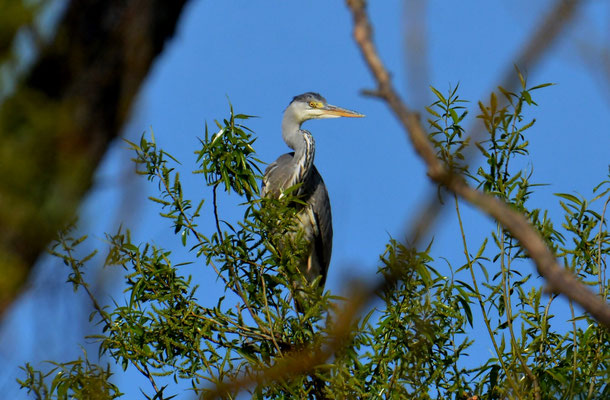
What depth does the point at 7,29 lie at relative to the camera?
106 cm

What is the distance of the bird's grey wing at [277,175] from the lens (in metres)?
5.98

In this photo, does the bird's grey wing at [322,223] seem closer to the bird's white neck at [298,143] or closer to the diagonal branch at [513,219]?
the bird's white neck at [298,143]

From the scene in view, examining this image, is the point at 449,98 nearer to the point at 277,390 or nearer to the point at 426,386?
the point at 426,386

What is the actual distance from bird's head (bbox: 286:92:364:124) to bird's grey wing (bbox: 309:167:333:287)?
55 centimetres

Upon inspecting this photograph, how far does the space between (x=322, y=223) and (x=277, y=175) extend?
19.7 inches

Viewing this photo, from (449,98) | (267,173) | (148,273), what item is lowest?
(449,98)

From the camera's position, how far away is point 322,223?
6172 millimetres

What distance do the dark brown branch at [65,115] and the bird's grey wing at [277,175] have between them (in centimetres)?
478

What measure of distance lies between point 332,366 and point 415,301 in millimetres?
410

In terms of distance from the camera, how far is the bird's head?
21.7 feet

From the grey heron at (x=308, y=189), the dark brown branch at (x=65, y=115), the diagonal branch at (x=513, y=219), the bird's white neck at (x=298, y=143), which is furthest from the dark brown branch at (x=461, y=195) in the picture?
the bird's white neck at (x=298, y=143)

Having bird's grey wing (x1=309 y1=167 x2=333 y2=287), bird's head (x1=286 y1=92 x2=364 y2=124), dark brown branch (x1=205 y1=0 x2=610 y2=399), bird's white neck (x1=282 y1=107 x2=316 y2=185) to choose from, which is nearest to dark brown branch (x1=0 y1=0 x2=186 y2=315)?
dark brown branch (x1=205 y1=0 x2=610 y2=399)

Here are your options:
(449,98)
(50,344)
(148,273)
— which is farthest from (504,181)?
(50,344)

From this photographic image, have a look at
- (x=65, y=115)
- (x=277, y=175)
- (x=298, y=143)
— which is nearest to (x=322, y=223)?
(x=277, y=175)
